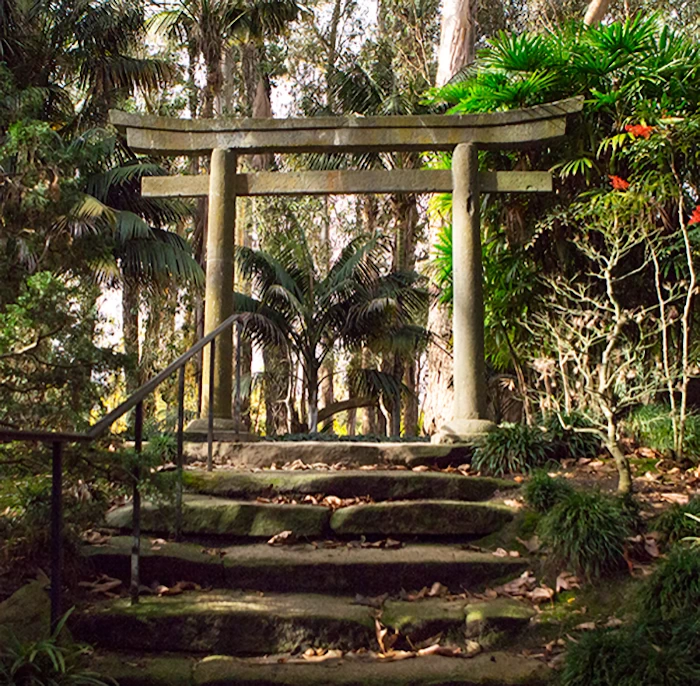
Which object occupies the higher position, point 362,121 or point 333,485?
point 362,121

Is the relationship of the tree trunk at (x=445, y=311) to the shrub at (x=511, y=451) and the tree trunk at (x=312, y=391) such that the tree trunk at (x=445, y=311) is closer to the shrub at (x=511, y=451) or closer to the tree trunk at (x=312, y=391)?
the tree trunk at (x=312, y=391)

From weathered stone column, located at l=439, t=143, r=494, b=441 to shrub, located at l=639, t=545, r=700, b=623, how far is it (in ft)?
8.67

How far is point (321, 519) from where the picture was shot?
4.43 metres

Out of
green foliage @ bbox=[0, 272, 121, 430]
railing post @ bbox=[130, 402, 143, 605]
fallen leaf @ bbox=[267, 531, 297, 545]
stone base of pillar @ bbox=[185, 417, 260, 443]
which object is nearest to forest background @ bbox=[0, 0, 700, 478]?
green foliage @ bbox=[0, 272, 121, 430]

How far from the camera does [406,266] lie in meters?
16.4

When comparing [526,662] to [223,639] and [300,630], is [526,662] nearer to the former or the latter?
[300,630]

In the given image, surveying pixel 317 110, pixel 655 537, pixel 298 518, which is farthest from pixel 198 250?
pixel 655 537

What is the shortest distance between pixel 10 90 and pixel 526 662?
437cm

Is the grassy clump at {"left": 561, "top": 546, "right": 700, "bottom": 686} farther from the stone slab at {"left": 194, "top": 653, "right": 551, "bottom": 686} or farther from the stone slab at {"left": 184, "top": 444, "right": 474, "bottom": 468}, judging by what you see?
the stone slab at {"left": 184, "top": 444, "right": 474, "bottom": 468}

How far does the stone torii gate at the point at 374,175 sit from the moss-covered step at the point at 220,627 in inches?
108

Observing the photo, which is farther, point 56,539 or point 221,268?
point 221,268

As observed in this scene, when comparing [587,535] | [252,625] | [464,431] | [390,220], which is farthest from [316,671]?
[390,220]

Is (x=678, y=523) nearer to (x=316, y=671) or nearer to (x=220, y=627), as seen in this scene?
(x=316, y=671)

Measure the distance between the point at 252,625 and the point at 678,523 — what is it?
7.43ft
